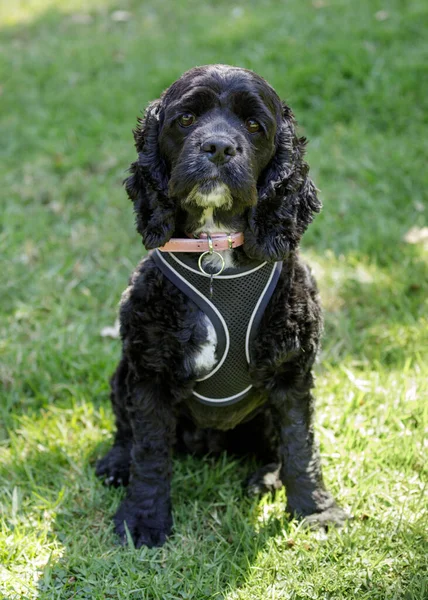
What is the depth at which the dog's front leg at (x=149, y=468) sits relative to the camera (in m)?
2.90

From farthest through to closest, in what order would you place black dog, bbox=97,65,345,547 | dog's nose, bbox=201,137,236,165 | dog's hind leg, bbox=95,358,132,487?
dog's hind leg, bbox=95,358,132,487 → black dog, bbox=97,65,345,547 → dog's nose, bbox=201,137,236,165

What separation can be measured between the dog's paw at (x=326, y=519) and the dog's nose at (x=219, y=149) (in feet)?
4.91

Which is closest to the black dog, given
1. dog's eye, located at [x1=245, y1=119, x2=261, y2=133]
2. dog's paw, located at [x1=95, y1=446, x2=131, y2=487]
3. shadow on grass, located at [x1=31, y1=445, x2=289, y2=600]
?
dog's eye, located at [x1=245, y1=119, x2=261, y2=133]

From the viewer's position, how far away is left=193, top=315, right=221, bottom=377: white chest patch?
280 centimetres

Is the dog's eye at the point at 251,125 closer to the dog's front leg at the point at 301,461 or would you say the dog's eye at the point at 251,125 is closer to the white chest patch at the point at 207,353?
the white chest patch at the point at 207,353

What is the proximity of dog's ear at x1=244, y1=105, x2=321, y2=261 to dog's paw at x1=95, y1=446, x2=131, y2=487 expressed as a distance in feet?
3.81

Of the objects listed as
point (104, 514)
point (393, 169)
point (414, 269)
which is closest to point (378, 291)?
point (414, 269)

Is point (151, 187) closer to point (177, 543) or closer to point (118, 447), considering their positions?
point (118, 447)

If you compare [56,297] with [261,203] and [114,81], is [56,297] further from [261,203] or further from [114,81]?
[114,81]

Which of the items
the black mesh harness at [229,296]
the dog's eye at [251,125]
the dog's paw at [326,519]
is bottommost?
the dog's paw at [326,519]

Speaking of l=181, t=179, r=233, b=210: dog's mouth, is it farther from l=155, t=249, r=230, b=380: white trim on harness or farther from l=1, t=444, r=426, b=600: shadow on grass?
l=1, t=444, r=426, b=600: shadow on grass

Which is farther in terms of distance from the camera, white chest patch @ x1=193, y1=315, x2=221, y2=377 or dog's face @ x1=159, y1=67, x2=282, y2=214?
white chest patch @ x1=193, y1=315, x2=221, y2=377

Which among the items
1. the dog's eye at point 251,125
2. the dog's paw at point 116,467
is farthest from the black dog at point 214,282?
the dog's paw at point 116,467

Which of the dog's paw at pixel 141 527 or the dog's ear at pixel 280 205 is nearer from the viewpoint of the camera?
the dog's ear at pixel 280 205
